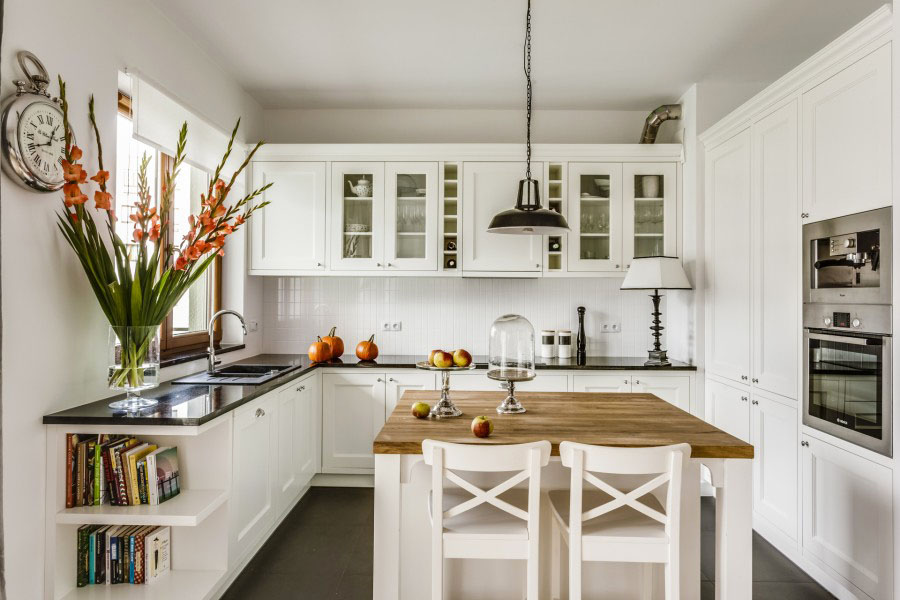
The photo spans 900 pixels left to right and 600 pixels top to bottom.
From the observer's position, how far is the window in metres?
2.62

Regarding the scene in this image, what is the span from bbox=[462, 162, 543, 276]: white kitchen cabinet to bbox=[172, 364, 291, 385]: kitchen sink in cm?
151

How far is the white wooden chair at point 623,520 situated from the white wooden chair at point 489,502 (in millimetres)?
113

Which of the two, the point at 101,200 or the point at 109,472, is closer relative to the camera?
the point at 101,200

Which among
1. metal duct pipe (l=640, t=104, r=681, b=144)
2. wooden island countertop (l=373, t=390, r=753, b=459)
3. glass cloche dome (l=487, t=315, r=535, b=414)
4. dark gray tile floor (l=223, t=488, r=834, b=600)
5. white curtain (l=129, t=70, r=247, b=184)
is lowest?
dark gray tile floor (l=223, t=488, r=834, b=600)

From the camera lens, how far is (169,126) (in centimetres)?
292

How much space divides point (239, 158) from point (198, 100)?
747 millimetres

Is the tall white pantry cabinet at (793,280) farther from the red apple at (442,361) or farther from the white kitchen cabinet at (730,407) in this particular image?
the red apple at (442,361)

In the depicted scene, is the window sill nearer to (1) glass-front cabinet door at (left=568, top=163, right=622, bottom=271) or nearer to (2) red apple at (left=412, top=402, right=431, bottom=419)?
(2) red apple at (left=412, top=402, right=431, bottom=419)

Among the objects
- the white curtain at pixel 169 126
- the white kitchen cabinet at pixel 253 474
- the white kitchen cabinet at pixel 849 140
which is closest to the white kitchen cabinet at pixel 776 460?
the white kitchen cabinet at pixel 849 140

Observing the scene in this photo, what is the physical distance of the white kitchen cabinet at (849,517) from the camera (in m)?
2.03

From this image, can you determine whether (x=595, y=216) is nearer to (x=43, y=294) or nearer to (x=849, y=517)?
(x=849, y=517)

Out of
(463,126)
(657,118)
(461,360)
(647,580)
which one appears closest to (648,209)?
(657,118)

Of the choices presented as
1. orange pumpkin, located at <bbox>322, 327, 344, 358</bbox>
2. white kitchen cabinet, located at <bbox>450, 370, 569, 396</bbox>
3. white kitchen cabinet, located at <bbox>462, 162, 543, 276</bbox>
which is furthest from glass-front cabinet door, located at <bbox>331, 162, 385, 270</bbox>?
white kitchen cabinet, located at <bbox>450, 370, 569, 396</bbox>

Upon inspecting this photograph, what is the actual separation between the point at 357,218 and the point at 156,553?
8.08 feet
